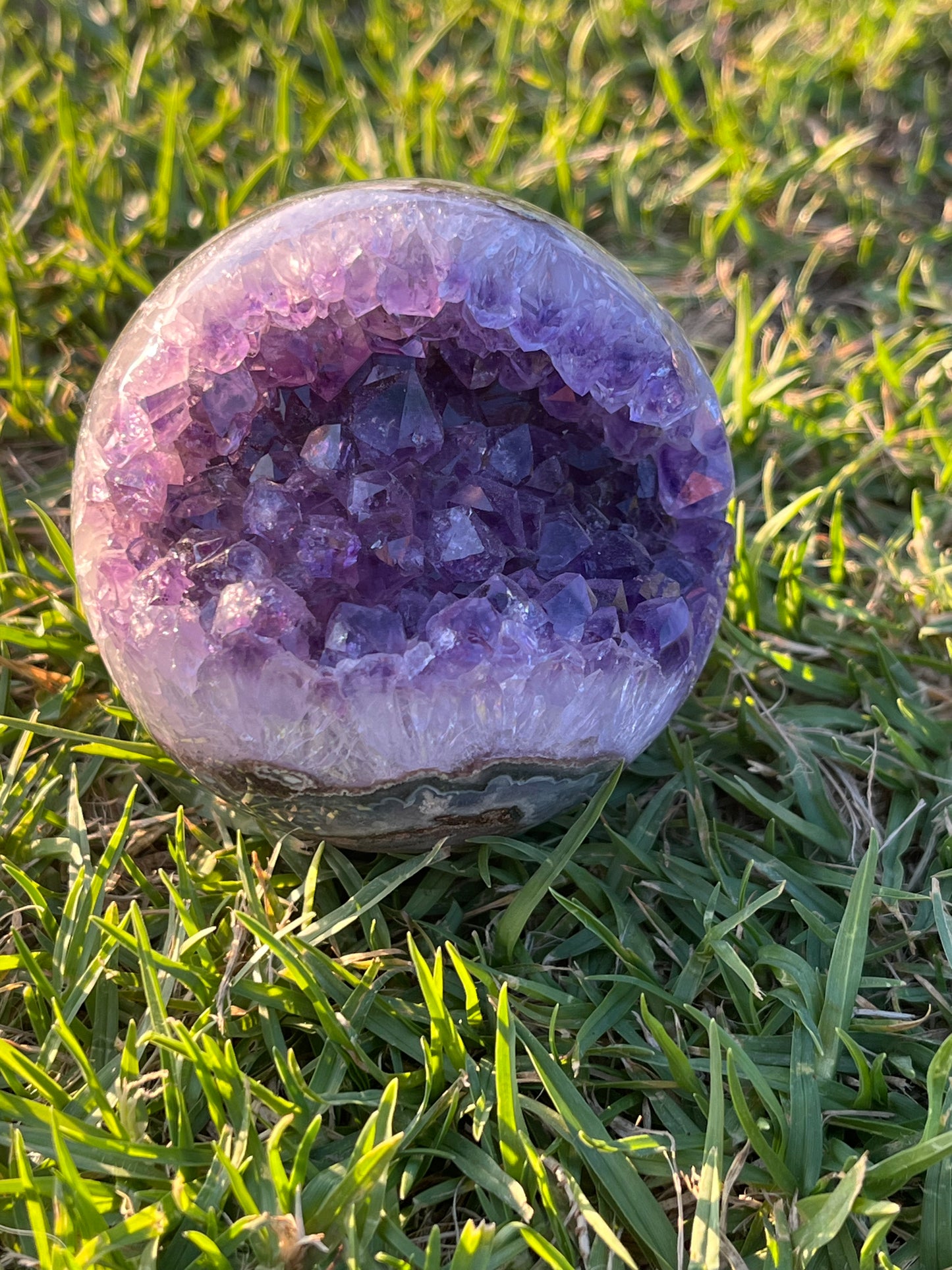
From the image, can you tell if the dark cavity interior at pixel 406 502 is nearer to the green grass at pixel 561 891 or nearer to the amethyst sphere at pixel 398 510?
the amethyst sphere at pixel 398 510

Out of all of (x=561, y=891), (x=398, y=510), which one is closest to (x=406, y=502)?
(x=398, y=510)

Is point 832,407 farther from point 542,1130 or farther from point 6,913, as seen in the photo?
point 6,913

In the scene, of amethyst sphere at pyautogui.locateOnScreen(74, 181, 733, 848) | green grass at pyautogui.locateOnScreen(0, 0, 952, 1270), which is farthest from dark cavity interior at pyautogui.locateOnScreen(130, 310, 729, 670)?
green grass at pyautogui.locateOnScreen(0, 0, 952, 1270)

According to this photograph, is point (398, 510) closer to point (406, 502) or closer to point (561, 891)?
point (406, 502)

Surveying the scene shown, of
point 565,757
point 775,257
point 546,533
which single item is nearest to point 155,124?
point 775,257

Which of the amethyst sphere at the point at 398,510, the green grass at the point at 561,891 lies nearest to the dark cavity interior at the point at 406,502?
the amethyst sphere at the point at 398,510
